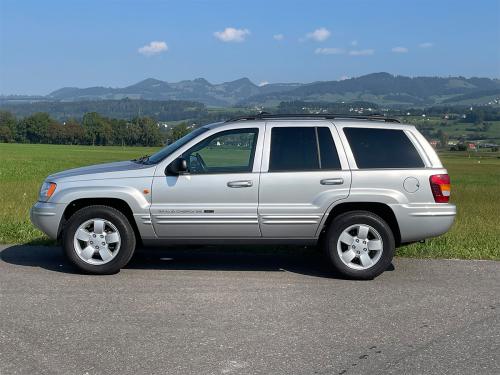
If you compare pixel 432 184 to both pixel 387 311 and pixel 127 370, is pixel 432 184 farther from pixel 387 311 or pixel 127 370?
pixel 127 370

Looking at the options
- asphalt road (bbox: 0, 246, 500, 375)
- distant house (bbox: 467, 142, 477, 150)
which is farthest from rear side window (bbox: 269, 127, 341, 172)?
distant house (bbox: 467, 142, 477, 150)

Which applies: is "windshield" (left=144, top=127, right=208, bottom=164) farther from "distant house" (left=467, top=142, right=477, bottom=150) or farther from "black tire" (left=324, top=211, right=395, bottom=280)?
"distant house" (left=467, top=142, right=477, bottom=150)

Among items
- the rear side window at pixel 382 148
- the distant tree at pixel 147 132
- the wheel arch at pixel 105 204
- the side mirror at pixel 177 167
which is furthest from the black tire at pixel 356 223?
the distant tree at pixel 147 132

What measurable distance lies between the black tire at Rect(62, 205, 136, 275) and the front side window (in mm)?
900

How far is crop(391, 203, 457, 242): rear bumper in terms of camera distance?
6711mm

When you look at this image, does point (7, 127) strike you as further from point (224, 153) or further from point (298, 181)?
point (298, 181)

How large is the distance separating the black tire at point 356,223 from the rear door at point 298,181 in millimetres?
203

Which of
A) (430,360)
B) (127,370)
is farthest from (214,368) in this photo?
(430,360)

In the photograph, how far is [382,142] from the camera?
6.88 m

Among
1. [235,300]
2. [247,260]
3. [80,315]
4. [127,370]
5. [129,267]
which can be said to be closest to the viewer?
[127,370]

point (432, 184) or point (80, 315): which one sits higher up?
point (432, 184)

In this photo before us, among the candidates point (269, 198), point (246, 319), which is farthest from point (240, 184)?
point (246, 319)

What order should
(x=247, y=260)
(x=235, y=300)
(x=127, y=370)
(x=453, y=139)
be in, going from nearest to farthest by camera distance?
(x=127, y=370) < (x=235, y=300) < (x=247, y=260) < (x=453, y=139)

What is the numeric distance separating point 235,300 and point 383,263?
1.74 meters
